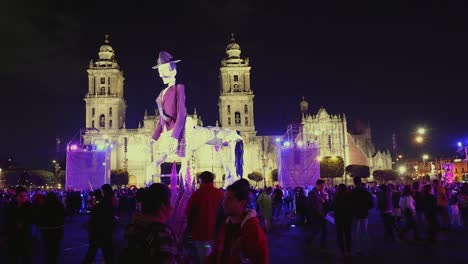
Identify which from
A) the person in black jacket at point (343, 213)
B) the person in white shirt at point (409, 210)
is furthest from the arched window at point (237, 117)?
the person in black jacket at point (343, 213)

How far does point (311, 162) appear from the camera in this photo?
42.9m

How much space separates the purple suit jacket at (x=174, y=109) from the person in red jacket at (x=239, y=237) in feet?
29.6

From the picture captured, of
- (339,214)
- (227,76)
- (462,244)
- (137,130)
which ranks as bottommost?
(462,244)

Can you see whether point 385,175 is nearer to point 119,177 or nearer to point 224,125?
point 224,125

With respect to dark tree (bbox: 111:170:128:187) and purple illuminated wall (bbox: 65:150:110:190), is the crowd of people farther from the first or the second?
dark tree (bbox: 111:170:128:187)

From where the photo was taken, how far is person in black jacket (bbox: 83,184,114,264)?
23.8 ft

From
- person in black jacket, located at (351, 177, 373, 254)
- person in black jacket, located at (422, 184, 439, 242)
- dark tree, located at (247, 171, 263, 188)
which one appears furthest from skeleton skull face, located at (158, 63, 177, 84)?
dark tree, located at (247, 171, 263, 188)

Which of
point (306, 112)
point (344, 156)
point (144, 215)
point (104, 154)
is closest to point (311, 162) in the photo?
point (104, 154)

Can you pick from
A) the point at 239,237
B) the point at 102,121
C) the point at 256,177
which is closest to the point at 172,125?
the point at 239,237

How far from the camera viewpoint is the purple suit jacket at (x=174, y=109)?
12602 millimetres

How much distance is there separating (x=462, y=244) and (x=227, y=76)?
63359mm

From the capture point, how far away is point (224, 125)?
236 feet

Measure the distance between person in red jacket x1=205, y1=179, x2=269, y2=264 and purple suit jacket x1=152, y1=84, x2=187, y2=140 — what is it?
9.03m

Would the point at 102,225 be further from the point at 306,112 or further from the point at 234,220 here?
the point at 306,112
